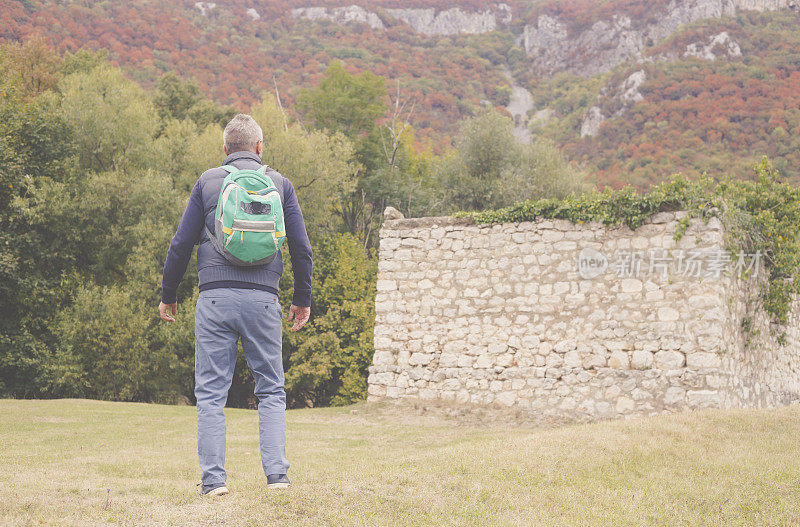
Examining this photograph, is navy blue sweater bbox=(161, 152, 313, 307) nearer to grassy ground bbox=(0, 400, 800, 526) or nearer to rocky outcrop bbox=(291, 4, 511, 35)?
grassy ground bbox=(0, 400, 800, 526)

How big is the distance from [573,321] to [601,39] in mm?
60193

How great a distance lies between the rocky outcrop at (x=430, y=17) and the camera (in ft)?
196

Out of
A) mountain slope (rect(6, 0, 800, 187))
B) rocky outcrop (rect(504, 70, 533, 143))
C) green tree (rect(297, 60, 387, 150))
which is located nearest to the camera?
green tree (rect(297, 60, 387, 150))

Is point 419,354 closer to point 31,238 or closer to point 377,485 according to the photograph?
point 377,485

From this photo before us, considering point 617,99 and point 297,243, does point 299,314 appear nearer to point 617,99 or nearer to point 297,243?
point 297,243

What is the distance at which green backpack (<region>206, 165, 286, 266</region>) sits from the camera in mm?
3898

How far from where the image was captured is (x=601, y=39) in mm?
64812

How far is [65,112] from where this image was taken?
2042 centimetres

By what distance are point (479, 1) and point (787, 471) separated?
75.4 metres

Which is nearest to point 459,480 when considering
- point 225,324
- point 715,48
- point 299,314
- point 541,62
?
point 299,314

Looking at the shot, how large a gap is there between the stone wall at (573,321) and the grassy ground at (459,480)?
91.2 inches

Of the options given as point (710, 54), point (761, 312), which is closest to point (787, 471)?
point (761, 312)

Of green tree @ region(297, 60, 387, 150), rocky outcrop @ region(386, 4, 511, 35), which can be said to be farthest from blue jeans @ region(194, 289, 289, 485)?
rocky outcrop @ region(386, 4, 511, 35)

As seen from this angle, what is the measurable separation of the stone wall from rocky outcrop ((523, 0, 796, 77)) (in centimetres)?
4732
